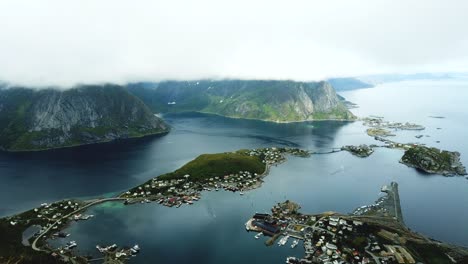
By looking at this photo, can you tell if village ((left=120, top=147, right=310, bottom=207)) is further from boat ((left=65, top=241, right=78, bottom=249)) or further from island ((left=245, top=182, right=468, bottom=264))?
boat ((left=65, top=241, right=78, bottom=249))

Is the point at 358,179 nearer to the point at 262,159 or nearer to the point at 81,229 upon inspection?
the point at 262,159

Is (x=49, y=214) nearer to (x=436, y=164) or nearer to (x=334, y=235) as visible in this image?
(x=334, y=235)

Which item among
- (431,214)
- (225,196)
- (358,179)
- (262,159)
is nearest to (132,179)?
(225,196)

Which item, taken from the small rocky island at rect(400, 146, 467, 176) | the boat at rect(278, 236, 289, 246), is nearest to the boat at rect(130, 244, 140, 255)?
the boat at rect(278, 236, 289, 246)

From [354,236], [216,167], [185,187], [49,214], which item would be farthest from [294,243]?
[49,214]

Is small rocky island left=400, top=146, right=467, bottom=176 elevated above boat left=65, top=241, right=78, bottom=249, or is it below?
above

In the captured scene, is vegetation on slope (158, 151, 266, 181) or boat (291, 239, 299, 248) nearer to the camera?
boat (291, 239, 299, 248)

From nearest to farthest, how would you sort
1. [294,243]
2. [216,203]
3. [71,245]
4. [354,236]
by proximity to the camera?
[71,245]
[294,243]
[354,236]
[216,203]

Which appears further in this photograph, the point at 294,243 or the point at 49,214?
the point at 49,214

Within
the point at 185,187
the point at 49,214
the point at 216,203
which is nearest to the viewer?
the point at 49,214
